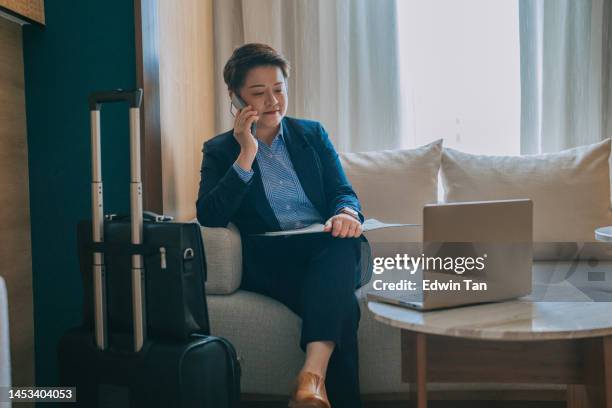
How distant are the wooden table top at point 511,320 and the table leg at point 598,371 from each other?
0.20 feet

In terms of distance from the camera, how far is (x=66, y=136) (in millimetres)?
1978

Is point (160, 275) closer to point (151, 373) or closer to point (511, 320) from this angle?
point (151, 373)

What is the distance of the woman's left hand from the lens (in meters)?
1.80

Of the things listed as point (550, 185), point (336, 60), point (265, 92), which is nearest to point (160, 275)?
point (265, 92)

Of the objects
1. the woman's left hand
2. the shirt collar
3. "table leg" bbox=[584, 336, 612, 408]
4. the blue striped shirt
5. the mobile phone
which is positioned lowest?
"table leg" bbox=[584, 336, 612, 408]

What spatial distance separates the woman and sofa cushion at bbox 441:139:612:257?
0.68m

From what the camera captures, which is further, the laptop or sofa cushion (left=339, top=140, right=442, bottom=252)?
sofa cushion (left=339, top=140, right=442, bottom=252)

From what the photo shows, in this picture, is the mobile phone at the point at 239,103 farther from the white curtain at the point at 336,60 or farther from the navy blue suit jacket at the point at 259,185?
the white curtain at the point at 336,60

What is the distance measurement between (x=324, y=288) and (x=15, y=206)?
967 mm

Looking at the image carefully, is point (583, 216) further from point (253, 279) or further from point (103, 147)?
point (103, 147)

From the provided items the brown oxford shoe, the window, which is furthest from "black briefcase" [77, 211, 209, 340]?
the window

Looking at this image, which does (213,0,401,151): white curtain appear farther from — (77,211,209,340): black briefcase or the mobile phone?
(77,211,209,340): black briefcase

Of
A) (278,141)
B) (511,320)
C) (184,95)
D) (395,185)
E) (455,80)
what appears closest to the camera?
(511,320)

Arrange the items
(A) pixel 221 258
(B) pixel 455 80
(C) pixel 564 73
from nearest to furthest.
Result: (A) pixel 221 258, (C) pixel 564 73, (B) pixel 455 80
